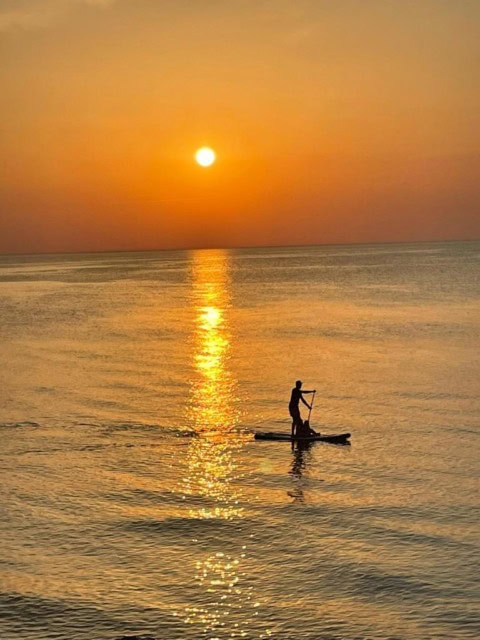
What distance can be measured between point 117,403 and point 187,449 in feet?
30.7

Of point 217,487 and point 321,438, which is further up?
point 321,438

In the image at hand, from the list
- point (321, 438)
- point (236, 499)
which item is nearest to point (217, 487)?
point (236, 499)

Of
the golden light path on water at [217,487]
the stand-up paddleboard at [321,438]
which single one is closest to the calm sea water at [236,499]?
the golden light path on water at [217,487]

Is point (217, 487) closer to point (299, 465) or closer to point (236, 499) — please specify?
point (236, 499)

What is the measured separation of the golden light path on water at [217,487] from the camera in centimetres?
1656

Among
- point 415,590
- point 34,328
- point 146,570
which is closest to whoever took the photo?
point 415,590

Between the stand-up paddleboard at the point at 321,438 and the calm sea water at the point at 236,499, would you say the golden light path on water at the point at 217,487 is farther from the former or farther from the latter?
the stand-up paddleboard at the point at 321,438

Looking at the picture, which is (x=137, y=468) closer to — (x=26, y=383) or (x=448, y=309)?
(x=26, y=383)

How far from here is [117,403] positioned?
37625mm

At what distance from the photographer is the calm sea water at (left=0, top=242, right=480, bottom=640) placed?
54.6ft

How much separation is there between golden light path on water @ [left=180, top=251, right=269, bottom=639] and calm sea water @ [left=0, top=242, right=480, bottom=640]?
0.05 m

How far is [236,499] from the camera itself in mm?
23281

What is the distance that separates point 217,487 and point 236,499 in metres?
1.32

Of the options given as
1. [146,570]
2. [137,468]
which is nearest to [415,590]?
[146,570]
